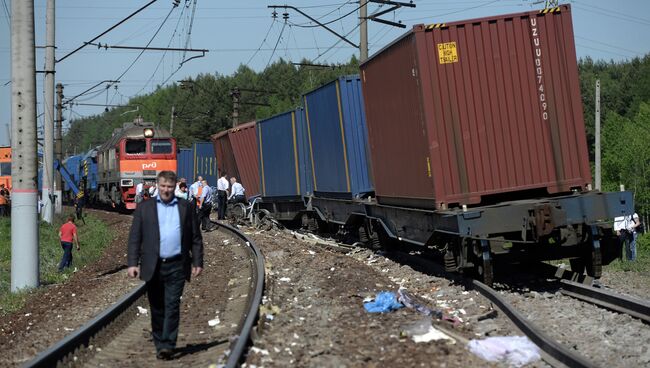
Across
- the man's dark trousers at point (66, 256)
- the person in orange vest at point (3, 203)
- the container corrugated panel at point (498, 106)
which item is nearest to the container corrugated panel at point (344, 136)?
the container corrugated panel at point (498, 106)

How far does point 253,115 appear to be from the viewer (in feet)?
313

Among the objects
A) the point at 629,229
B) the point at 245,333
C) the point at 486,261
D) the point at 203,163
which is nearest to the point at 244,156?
the point at 203,163

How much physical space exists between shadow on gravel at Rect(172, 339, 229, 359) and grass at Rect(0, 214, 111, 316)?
440 cm

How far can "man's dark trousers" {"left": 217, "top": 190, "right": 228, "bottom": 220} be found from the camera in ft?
81.4

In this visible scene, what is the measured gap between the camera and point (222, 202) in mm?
25297

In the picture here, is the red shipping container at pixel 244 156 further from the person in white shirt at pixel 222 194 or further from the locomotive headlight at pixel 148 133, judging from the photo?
the locomotive headlight at pixel 148 133

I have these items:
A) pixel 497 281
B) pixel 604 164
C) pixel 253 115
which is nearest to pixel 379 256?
pixel 497 281

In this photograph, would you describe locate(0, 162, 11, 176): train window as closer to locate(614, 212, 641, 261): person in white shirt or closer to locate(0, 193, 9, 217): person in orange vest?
locate(0, 193, 9, 217): person in orange vest

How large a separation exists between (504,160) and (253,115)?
86286 mm

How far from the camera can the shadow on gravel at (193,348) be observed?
685cm

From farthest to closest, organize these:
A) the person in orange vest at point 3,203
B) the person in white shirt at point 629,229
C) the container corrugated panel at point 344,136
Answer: the person in orange vest at point 3,203
the person in white shirt at point 629,229
the container corrugated panel at point 344,136

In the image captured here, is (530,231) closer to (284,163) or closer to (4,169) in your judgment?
(284,163)

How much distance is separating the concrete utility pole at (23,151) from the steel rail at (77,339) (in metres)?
3.62

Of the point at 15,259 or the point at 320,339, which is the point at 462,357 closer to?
the point at 320,339
